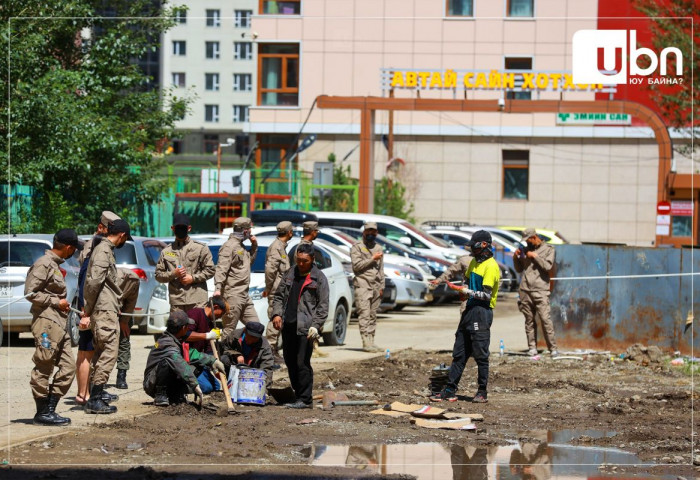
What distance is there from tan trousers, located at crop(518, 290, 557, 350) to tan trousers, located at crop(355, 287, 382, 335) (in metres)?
2.10

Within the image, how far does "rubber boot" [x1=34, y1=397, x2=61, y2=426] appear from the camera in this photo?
9.64 m

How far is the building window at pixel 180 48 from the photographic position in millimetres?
84500

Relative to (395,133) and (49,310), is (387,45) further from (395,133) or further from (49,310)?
(49,310)

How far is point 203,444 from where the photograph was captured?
9055 millimetres

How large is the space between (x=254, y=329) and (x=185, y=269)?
1.36 m

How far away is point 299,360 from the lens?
11117 millimetres

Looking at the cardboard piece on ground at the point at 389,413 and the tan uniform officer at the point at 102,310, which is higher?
the tan uniform officer at the point at 102,310

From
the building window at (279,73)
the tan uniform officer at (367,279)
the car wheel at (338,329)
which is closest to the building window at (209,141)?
the building window at (279,73)

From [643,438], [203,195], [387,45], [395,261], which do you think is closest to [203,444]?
[643,438]

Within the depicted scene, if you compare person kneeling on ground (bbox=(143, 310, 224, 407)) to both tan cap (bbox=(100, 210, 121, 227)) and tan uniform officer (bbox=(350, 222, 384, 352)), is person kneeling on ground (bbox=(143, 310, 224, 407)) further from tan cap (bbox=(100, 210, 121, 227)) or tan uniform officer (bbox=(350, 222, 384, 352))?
tan uniform officer (bbox=(350, 222, 384, 352))

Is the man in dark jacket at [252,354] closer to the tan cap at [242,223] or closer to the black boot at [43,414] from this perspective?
the tan cap at [242,223]

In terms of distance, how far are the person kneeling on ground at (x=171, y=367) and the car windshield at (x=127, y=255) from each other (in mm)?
6599

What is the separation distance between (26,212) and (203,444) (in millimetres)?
14465
